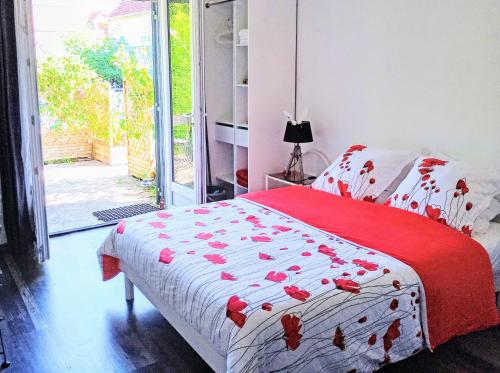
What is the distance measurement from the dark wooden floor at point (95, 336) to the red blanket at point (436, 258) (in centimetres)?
17

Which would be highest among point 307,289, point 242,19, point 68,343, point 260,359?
point 242,19

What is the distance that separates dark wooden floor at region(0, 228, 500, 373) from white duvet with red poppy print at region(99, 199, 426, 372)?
367mm

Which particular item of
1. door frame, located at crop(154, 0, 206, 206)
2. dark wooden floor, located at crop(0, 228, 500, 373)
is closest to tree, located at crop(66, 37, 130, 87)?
door frame, located at crop(154, 0, 206, 206)

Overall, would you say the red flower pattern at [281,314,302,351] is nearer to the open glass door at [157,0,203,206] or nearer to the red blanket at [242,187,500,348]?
the red blanket at [242,187,500,348]

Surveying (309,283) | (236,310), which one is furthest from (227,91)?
(236,310)

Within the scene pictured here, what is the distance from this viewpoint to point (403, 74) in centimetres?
343

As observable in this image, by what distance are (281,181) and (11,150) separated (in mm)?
2148

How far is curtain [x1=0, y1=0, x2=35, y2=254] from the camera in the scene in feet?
11.8

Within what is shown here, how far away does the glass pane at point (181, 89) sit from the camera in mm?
4562

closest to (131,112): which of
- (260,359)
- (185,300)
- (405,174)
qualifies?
(405,174)

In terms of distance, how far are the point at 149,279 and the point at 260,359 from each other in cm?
90

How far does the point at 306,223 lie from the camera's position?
286 centimetres

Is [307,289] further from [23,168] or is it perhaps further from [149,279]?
[23,168]

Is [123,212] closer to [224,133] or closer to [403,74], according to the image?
[224,133]
